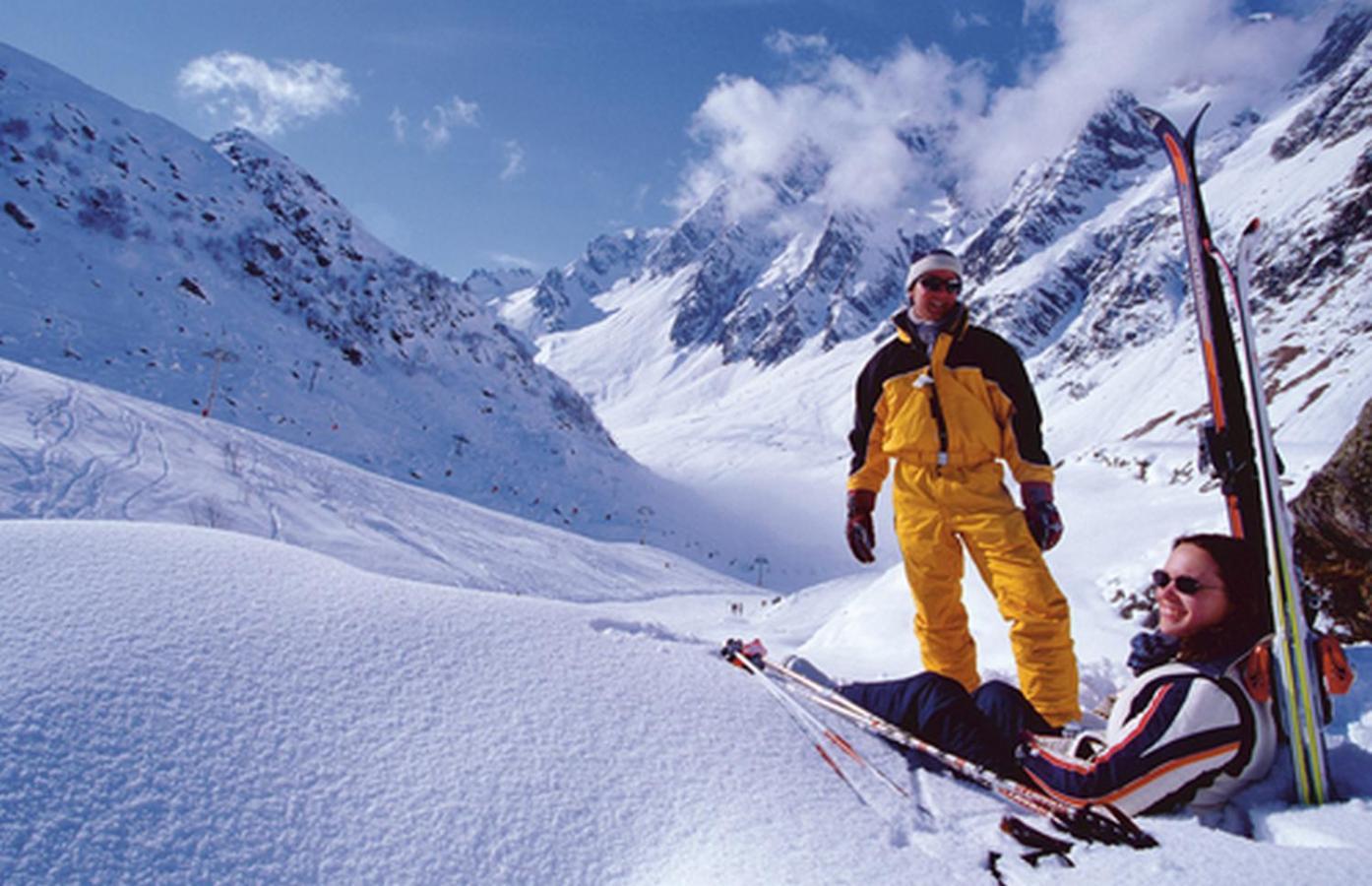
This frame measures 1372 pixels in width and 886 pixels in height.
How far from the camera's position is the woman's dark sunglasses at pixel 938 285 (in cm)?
370

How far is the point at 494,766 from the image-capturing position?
1.96m

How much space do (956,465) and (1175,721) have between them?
175 cm

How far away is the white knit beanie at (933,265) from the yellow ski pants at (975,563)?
107 cm

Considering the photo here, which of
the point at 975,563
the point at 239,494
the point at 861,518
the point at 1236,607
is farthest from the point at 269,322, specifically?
the point at 1236,607

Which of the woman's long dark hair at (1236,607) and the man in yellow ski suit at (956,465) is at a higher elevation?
the man in yellow ski suit at (956,465)

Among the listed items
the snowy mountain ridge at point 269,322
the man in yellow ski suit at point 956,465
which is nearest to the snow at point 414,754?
the man in yellow ski suit at point 956,465

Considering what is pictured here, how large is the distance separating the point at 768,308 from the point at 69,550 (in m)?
181

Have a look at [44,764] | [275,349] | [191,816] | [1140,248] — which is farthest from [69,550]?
[1140,248]

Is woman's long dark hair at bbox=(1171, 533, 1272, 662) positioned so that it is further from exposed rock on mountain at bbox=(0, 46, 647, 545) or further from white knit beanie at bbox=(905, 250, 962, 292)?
exposed rock on mountain at bbox=(0, 46, 647, 545)

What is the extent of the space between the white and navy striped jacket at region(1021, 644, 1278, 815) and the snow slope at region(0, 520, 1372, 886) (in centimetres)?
11

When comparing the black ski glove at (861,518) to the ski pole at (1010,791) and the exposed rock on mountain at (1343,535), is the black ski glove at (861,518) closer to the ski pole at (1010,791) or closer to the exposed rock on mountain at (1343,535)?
the ski pole at (1010,791)

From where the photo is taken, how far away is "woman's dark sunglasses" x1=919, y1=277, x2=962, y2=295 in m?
3.70

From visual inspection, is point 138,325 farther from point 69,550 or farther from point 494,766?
point 494,766

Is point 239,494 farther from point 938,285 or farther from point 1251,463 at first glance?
point 1251,463
